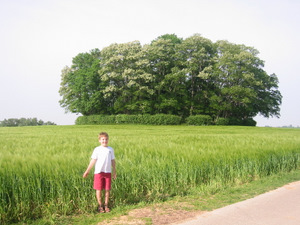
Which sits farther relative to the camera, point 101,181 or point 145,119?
point 145,119

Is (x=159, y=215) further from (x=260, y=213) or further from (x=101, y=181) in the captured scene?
(x=260, y=213)

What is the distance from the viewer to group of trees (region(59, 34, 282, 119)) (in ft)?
142

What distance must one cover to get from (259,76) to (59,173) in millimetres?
51743

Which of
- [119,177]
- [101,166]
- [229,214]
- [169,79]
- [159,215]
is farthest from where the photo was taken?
[169,79]

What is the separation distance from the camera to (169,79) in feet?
145

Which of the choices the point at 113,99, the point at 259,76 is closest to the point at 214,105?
the point at 259,76

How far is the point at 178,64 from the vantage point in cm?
4581

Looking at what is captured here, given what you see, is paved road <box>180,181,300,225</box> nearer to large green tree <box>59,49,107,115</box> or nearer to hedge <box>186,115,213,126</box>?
hedge <box>186,115,213,126</box>

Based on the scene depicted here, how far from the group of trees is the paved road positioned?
121ft

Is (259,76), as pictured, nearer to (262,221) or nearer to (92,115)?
(92,115)

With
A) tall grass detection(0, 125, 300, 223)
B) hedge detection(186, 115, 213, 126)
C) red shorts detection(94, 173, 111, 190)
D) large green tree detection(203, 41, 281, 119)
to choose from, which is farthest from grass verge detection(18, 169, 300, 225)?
large green tree detection(203, 41, 281, 119)

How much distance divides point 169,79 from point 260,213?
1571 inches

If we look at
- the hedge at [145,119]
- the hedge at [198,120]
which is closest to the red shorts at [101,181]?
the hedge at [145,119]

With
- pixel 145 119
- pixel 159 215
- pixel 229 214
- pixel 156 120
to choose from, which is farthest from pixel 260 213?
pixel 145 119
